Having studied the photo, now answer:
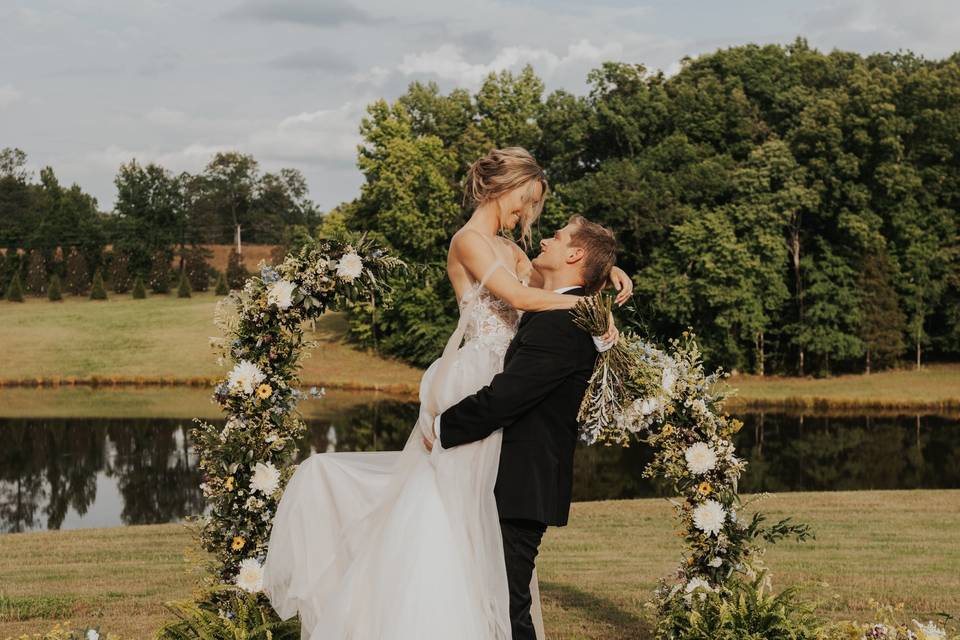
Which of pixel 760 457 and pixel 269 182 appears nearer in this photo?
pixel 760 457

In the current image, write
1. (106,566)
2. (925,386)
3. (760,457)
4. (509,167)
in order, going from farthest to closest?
(925,386) → (760,457) → (106,566) → (509,167)

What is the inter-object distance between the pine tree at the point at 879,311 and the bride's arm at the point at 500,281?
37937 millimetres

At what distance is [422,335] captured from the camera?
43.3 meters

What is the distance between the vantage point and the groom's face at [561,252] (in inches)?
184

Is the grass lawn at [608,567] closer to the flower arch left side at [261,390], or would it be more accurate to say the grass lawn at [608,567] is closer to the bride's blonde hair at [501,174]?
the flower arch left side at [261,390]

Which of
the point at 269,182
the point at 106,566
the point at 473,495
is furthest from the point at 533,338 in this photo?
the point at 269,182

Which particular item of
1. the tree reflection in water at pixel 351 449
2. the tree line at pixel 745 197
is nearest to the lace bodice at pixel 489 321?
the tree reflection in water at pixel 351 449

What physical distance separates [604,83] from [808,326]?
13.8 metres

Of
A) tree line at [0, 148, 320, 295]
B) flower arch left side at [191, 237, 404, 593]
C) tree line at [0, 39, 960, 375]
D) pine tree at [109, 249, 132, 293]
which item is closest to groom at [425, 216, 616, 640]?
flower arch left side at [191, 237, 404, 593]

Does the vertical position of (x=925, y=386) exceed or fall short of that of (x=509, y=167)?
it falls short

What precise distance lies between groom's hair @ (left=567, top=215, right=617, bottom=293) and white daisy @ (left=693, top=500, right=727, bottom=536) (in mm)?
2316

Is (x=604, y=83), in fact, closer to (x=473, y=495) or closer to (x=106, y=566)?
(x=106, y=566)

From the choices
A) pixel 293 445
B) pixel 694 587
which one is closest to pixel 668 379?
pixel 694 587

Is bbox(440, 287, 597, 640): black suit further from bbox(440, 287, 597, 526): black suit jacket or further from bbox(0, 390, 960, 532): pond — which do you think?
bbox(0, 390, 960, 532): pond
